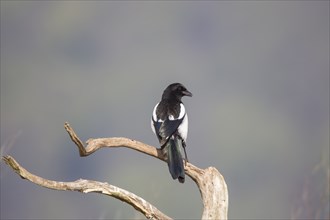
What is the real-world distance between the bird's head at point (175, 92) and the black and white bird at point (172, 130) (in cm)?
5

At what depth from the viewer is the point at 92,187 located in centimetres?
746

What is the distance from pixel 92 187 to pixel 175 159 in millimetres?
1376

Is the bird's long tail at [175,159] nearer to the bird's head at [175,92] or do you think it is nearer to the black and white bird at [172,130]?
the black and white bird at [172,130]

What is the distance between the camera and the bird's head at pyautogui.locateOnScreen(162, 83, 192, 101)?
9984 millimetres

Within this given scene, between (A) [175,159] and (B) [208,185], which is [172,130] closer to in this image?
(A) [175,159]

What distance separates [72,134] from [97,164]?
390 ft

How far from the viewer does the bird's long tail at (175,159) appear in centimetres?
843

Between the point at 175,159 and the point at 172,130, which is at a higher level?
the point at 172,130

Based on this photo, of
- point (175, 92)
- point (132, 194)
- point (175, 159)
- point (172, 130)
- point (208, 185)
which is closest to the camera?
point (132, 194)

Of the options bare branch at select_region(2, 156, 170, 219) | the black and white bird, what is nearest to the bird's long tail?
the black and white bird

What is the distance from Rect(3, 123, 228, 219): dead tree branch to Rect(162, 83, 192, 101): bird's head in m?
1.35

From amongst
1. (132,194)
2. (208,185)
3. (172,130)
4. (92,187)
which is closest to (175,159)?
(172,130)

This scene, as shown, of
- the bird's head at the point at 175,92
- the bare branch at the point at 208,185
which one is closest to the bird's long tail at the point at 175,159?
the bare branch at the point at 208,185

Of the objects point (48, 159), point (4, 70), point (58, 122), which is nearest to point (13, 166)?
point (48, 159)
